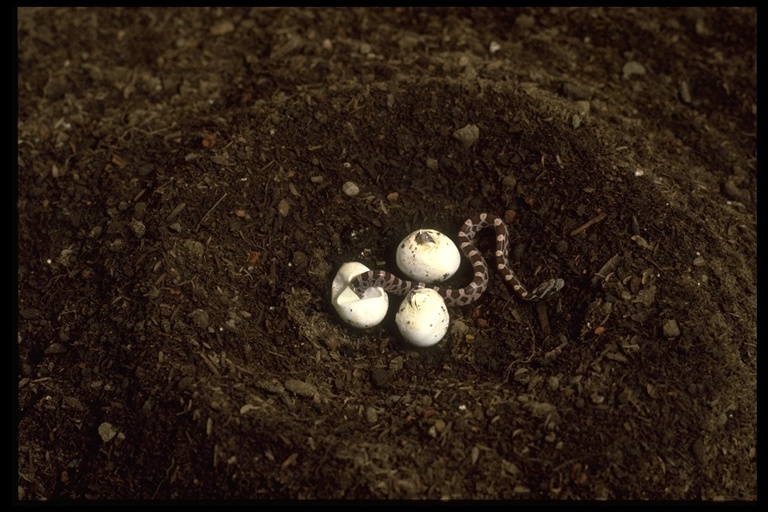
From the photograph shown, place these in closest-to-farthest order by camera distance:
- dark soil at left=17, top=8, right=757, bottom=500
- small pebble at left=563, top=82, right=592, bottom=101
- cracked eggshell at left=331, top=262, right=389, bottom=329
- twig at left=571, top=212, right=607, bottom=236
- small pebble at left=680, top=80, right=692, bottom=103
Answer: dark soil at left=17, top=8, right=757, bottom=500 < cracked eggshell at left=331, top=262, right=389, bottom=329 < twig at left=571, top=212, right=607, bottom=236 < small pebble at left=563, top=82, right=592, bottom=101 < small pebble at left=680, top=80, right=692, bottom=103

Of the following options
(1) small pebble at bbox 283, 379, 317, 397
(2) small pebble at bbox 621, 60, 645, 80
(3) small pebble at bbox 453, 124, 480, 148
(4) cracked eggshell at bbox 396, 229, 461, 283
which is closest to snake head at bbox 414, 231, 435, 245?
(4) cracked eggshell at bbox 396, 229, 461, 283

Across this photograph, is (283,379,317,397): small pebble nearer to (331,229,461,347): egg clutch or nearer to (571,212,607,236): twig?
(331,229,461,347): egg clutch

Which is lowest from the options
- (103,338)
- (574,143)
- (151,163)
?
(103,338)

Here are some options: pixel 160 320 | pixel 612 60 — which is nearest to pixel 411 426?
pixel 160 320

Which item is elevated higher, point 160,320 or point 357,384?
point 160,320

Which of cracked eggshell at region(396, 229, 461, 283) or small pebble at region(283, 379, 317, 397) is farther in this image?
cracked eggshell at region(396, 229, 461, 283)

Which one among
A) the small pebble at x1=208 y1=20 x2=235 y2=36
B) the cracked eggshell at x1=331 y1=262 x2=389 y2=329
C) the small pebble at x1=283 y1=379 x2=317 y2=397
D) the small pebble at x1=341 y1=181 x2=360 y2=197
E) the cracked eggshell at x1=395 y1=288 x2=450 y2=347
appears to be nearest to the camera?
the small pebble at x1=283 y1=379 x2=317 y2=397

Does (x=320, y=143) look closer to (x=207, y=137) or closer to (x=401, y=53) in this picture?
(x=207, y=137)

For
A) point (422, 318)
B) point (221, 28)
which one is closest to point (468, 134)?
point (422, 318)
